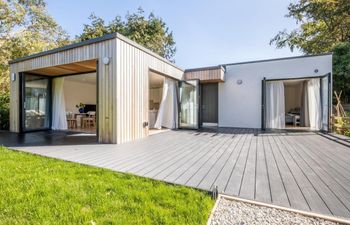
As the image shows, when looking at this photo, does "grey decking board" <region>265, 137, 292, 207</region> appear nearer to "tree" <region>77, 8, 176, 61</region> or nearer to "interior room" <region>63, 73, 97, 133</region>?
"interior room" <region>63, 73, 97, 133</region>

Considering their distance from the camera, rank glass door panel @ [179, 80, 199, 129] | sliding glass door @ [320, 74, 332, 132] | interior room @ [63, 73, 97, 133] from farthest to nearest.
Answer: interior room @ [63, 73, 97, 133]
glass door panel @ [179, 80, 199, 129]
sliding glass door @ [320, 74, 332, 132]

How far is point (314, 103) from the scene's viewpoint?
8.02 metres

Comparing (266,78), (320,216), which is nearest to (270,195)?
(320,216)

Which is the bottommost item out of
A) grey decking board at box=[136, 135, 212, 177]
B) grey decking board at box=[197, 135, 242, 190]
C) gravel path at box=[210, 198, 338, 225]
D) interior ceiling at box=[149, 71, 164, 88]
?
gravel path at box=[210, 198, 338, 225]

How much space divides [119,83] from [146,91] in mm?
1375

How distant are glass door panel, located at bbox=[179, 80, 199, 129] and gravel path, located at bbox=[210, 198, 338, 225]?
6.76 metres

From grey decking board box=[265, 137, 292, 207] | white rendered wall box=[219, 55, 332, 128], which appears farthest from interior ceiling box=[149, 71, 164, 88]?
grey decking board box=[265, 137, 292, 207]

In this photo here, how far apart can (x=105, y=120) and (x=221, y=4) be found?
7259 mm

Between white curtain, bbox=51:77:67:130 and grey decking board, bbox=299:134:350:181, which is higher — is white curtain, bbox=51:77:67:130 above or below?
above

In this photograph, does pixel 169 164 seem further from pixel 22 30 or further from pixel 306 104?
pixel 22 30

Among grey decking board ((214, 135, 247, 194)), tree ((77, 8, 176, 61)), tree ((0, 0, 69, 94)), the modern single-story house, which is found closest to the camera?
grey decking board ((214, 135, 247, 194))

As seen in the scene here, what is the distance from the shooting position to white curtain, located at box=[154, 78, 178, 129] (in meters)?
8.57

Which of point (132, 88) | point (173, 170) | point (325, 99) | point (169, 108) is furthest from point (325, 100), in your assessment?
point (173, 170)

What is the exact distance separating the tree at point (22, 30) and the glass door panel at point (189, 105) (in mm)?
10028
